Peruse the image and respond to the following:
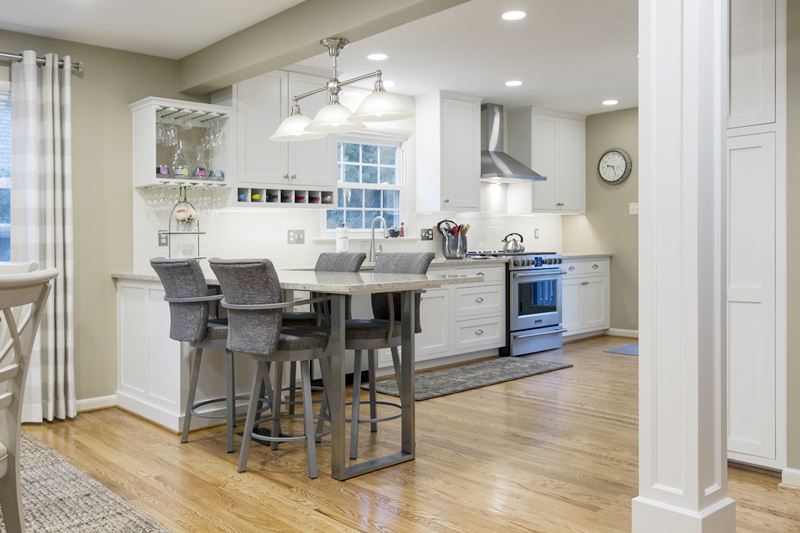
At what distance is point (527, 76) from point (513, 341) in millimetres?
2361

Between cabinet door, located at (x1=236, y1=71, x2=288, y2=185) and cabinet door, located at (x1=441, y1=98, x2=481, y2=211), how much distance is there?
1.70 m

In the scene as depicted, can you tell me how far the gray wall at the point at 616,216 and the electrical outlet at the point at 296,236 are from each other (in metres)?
3.69

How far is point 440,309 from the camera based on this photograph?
5863 millimetres

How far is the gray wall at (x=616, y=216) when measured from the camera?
7445 millimetres

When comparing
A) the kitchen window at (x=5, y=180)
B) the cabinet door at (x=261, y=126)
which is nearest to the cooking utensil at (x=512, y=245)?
the cabinet door at (x=261, y=126)

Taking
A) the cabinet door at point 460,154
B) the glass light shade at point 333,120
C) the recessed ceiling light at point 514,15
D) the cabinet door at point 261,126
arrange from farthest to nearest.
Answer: the cabinet door at point 460,154 < the cabinet door at point 261,126 < the recessed ceiling light at point 514,15 < the glass light shade at point 333,120

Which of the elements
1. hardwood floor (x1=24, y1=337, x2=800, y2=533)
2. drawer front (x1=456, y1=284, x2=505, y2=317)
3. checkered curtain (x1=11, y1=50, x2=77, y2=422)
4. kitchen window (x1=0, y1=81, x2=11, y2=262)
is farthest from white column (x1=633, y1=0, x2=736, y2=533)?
kitchen window (x1=0, y1=81, x2=11, y2=262)

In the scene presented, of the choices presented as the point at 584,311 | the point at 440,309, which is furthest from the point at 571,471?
the point at 584,311

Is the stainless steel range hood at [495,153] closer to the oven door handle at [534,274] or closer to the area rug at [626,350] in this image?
the oven door handle at [534,274]

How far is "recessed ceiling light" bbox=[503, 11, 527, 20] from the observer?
163 inches

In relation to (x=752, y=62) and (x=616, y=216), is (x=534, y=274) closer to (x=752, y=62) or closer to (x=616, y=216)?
(x=616, y=216)

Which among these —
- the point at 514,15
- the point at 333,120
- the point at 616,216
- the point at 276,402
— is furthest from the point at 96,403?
the point at 616,216

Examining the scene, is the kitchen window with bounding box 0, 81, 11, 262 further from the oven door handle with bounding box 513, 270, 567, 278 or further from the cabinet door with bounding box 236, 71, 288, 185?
the oven door handle with bounding box 513, 270, 567, 278

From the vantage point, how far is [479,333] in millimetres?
6203
